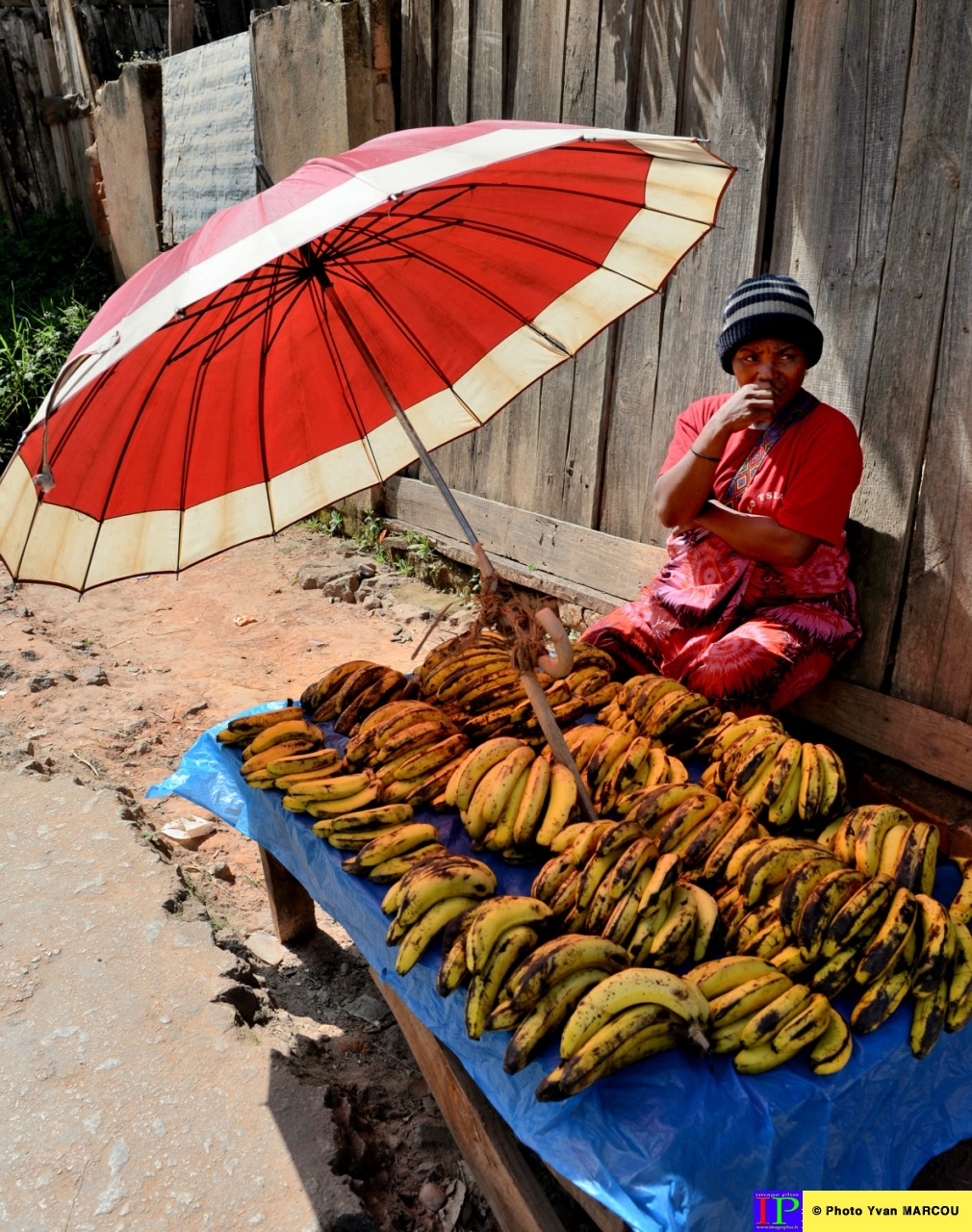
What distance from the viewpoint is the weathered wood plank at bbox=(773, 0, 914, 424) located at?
313 cm

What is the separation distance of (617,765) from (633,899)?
0.62 metres

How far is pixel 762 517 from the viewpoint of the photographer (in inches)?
127

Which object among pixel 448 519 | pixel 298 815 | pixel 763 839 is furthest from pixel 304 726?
pixel 448 519

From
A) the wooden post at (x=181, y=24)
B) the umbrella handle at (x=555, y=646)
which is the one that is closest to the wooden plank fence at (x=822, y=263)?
the umbrella handle at (x=555, y=646)

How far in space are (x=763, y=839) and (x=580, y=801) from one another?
462mm

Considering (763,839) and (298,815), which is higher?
(763,839)

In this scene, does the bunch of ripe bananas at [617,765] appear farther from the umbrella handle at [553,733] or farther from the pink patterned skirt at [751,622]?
the pink patterned skirt at [751,622]

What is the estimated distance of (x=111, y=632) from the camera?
239 inches

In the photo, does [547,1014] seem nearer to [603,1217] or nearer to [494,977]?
[494,977]

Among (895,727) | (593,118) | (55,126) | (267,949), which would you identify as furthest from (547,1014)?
(55,126)

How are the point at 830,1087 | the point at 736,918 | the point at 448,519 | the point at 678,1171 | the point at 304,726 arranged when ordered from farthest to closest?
the point at 448,519, the point at 304,726, the point at 736,918, the point at 830,1087, the point at 678,1171

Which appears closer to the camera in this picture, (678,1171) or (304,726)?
(678,1171)

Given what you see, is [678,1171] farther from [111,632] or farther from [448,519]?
[111,632]

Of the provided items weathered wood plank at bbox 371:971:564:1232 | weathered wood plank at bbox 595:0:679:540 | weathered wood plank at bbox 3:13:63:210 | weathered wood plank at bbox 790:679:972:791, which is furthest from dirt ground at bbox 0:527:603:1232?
weathered wood plank at bbox 3:13:63:210
